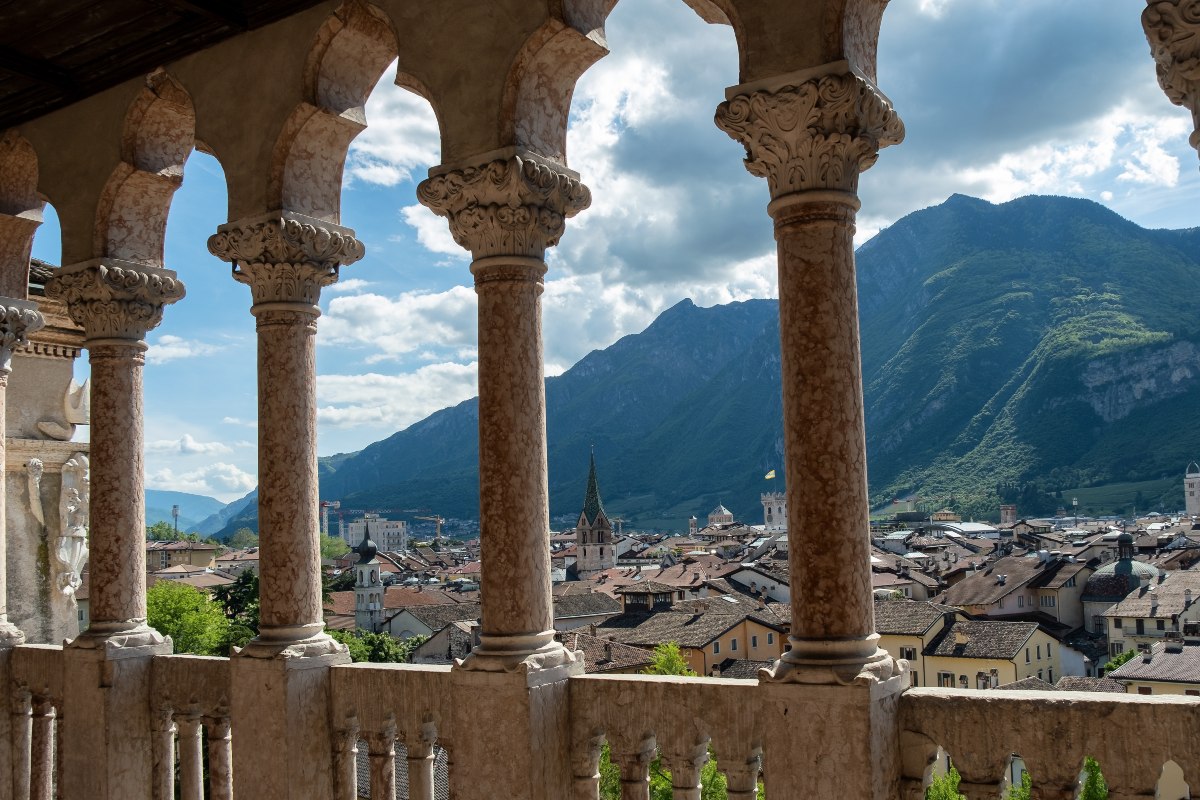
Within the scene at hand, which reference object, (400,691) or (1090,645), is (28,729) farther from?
(1090,645)

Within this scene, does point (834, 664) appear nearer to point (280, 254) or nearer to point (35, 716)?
point (280, 254)

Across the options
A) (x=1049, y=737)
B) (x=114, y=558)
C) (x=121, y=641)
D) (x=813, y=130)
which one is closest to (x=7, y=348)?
(x=114, y=558)

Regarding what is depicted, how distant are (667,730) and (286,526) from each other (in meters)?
3.38

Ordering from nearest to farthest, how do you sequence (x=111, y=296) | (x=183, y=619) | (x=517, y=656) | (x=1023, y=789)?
(x=517, y=656) → (x=111, y=296) → (x=1023, y=789) → (x=183, y=619)

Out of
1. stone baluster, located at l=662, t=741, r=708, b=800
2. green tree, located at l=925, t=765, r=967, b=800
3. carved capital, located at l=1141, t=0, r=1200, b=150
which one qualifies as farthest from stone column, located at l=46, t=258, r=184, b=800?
green tree, located at l=925, t=765, r=967, b=800

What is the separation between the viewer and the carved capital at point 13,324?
34.4ft

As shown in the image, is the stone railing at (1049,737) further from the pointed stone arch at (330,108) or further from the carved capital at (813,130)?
the pointed stone arch at (330,108)

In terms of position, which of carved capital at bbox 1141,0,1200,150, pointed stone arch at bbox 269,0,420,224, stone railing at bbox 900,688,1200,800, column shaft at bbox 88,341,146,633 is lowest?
stone railing at bbox 900,688,1200,800

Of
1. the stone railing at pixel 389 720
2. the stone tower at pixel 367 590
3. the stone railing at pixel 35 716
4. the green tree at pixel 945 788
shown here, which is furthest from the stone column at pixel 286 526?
the stone tower at pixel 367 590

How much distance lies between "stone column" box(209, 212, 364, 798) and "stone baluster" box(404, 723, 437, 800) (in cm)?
87

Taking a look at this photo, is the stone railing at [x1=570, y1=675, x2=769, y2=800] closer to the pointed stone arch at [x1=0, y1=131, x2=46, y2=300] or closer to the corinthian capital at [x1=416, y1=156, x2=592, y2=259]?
the corinthian capital at [x1=416, y1=156, x2=592, y2=259]

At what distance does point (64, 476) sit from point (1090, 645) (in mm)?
61171

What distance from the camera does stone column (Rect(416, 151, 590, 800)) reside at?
6699mm

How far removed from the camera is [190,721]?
9.03 m
